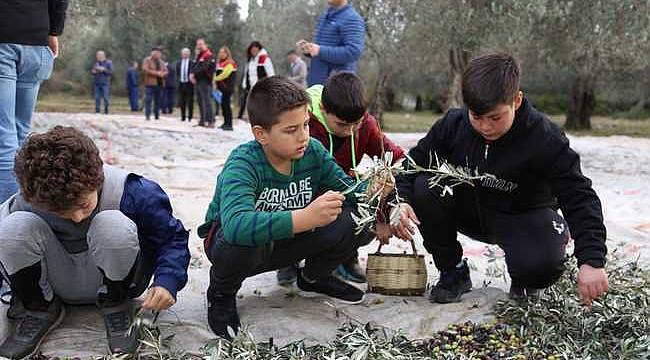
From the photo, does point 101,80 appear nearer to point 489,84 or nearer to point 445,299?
point 445,299

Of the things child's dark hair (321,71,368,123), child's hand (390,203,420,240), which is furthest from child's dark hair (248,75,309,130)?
child's hand (390,203,420,240)

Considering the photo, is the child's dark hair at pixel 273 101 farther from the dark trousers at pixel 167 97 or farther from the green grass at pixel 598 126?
the dark trousers at pixel 167 97

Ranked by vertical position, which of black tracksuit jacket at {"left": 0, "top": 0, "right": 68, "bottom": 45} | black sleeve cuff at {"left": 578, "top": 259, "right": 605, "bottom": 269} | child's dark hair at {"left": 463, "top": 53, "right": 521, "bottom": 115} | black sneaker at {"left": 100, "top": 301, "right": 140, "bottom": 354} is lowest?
black sneaker at {"left": 100, "top": 301, "right": 140, "bottom": 354}

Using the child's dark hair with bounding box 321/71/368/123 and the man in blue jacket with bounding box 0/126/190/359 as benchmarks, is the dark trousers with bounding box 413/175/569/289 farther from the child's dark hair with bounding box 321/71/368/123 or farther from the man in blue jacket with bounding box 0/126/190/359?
the man in blue jacket with bounding box 0/126/190/359

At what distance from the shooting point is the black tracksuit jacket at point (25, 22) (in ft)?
10.3

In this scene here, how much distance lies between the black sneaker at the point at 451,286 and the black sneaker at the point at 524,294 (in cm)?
19

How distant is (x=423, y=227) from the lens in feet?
10.00

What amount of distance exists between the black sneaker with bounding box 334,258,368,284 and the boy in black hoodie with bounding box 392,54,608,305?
0.38 metres

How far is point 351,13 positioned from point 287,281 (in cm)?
217

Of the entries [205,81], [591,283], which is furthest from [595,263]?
[205,81]

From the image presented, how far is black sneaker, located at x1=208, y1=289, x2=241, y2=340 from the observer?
258cm

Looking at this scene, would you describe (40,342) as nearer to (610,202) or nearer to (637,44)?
(610,202)

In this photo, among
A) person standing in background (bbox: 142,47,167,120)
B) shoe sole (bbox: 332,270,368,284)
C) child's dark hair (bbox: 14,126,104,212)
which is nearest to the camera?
child's dark hair (bbox: 14,126,104,212)

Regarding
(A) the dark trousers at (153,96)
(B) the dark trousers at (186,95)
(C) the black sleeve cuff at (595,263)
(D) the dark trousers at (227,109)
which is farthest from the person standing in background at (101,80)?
(C) the black sleeve cuff at (595,263)
